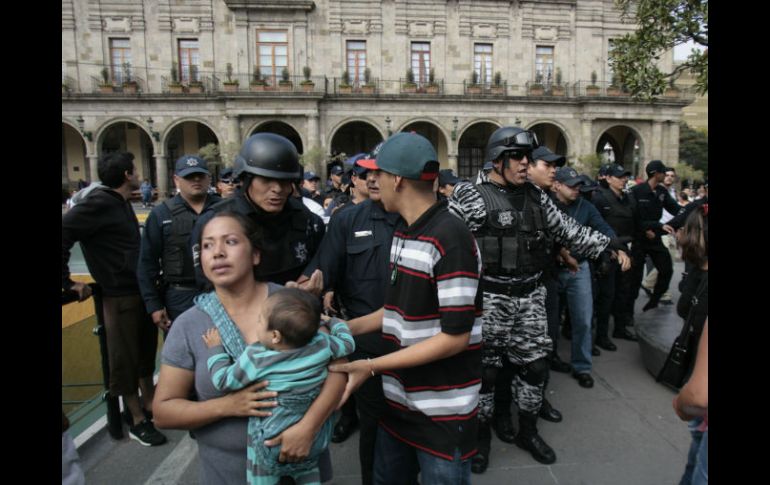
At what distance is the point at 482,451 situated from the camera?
3.04 meters

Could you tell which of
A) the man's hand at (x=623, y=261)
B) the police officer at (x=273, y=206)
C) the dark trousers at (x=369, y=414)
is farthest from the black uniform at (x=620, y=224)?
the police officer at (x=273, y=206)

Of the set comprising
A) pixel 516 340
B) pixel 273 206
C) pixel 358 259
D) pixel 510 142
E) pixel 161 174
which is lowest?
pixel 516 340

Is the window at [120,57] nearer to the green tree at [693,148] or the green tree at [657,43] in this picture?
the green tree at [657,43]

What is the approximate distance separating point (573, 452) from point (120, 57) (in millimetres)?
27391

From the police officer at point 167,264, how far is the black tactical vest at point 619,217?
4824mm

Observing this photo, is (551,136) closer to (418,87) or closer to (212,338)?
(418,87)

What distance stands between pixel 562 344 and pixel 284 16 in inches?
893

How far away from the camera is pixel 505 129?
3.17 m

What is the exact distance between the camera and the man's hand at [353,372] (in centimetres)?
170

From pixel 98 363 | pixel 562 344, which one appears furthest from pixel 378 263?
pixel 562 344

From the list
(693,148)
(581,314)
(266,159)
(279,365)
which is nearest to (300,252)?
(266,159)
